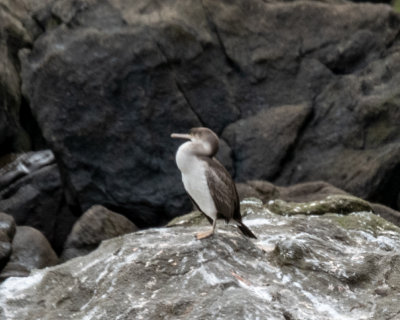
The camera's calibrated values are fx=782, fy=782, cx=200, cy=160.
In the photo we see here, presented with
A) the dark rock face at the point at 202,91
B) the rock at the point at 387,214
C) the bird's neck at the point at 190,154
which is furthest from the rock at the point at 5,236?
the rock at the point at 387,214

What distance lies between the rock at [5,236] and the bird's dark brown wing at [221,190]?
3.90 meters

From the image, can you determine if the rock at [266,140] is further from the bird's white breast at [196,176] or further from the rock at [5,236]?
the bird's white breast at [196,176]

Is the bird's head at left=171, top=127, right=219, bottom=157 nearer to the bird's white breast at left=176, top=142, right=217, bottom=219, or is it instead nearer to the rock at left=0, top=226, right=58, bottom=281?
the bird's white breast at left=176, top=142, right=217, bottom=219

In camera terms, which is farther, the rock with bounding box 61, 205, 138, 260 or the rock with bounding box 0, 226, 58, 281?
the rock with bounding box 61, 205, 138, 260

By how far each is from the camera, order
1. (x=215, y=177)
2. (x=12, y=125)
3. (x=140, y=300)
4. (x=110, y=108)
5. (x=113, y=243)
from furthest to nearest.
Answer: (x=12, y=125) → (x=110, y=108) → (x=113, y=243) → (x=215, y=177) → (x=140, y=300)

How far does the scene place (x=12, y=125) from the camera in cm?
1552

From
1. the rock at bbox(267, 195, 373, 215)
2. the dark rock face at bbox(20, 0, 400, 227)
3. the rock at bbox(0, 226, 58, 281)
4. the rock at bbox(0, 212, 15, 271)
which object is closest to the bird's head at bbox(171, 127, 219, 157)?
the rock at bbox(267, 195, 373, 215)

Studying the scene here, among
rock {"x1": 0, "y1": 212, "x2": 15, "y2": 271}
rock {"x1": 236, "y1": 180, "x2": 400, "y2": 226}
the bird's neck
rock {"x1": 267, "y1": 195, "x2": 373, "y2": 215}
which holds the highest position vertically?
the bird's neck

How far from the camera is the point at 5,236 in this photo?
10461 mm

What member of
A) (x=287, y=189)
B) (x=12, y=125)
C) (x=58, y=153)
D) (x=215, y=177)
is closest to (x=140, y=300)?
(x=215, y=177)

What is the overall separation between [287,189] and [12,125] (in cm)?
662

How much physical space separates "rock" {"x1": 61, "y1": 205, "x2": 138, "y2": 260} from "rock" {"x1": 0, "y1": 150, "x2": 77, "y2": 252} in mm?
1828

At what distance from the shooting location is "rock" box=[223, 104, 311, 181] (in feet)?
45.4

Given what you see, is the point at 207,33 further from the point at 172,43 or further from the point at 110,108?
the point at 110,108
